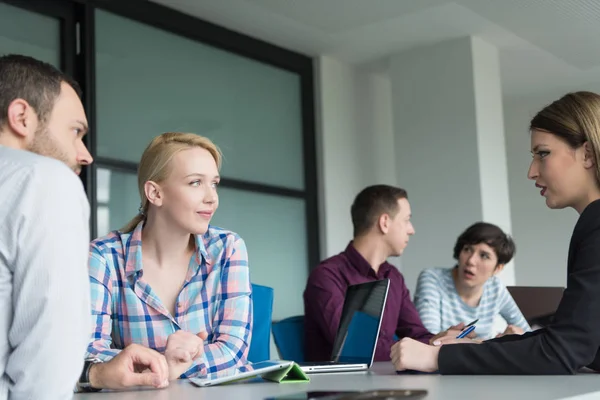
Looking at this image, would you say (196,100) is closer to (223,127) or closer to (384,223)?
(223,127)

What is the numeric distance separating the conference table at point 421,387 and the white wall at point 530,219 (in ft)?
20.0

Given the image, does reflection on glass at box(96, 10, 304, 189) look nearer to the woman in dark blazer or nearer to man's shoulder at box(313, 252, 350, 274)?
man's shoulder at box(313, 252, 350, 274)

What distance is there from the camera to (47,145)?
1.31 meters

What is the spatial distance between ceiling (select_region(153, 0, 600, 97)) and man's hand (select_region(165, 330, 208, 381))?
3.47m

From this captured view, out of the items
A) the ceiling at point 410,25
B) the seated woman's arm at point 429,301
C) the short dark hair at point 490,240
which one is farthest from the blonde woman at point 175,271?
the ceiling at point 410,25

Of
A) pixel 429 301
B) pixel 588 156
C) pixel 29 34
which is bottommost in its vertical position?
pixel 429 301

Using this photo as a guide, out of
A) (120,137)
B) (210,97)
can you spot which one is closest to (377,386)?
(120,137)

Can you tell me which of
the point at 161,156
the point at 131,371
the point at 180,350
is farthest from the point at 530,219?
the point at 131,371

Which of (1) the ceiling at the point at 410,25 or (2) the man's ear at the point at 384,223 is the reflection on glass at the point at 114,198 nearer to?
(1) the ceiling at the point at 410,25

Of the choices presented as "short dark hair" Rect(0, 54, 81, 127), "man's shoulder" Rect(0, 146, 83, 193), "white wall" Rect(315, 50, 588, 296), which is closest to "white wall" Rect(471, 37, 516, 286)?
"white wall" Rect(315, 50, 588, 296)

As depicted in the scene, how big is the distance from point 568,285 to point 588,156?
0.32m

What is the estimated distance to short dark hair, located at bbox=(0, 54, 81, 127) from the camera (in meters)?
1.31

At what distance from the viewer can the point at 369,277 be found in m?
3.09

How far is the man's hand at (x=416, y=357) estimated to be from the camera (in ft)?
5.35
